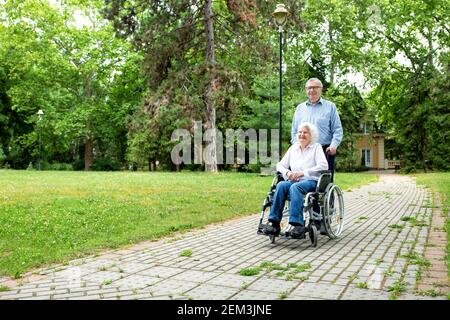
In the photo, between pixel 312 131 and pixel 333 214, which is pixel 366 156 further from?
pixel 312 131

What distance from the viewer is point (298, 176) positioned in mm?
5910

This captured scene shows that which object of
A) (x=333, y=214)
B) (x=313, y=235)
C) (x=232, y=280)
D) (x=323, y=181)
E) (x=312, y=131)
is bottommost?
(x=232, y=280)

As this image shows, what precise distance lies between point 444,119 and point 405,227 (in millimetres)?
25822

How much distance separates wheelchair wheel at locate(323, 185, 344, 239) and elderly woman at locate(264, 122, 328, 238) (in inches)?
11.7

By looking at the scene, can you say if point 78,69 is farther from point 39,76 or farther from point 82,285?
point 82,285

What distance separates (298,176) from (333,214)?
91 cm

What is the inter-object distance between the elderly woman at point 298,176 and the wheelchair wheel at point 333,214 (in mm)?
297

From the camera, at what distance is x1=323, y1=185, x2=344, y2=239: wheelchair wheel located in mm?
5906

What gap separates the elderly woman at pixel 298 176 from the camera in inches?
220

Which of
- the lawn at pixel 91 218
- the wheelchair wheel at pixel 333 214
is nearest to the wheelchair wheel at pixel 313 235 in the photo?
the wheelchair wheel at pixel 333 214

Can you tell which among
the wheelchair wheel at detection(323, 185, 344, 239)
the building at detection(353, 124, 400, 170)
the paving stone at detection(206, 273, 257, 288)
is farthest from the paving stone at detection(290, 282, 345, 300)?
the building at detection(353, 124, 400, 170)

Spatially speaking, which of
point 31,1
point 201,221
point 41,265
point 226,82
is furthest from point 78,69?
point 41,265

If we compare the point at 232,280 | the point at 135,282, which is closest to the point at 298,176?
the point at 232,280
